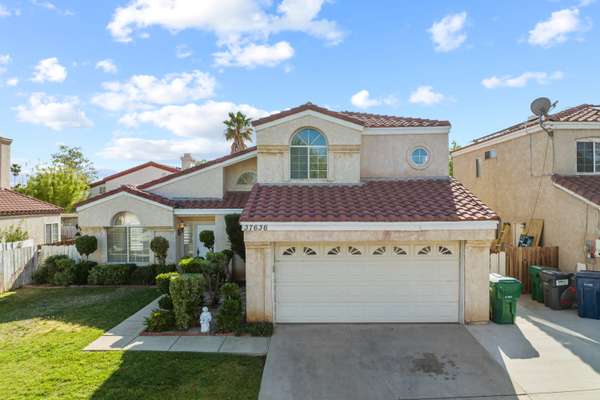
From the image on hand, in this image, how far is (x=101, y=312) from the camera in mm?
10953

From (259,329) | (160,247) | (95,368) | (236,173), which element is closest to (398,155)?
(236,173)

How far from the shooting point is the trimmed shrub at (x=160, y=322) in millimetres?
9117

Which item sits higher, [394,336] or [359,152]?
[359,152]

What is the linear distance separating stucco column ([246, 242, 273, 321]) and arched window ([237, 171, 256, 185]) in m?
7.71

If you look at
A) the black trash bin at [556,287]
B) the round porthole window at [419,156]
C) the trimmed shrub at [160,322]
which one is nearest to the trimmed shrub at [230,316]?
the trimmed shrub at [160,322]

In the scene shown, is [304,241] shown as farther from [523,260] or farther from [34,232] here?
[34,232]

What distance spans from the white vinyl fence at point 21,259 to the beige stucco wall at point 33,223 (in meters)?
1.20

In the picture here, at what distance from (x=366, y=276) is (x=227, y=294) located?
384 centimetres

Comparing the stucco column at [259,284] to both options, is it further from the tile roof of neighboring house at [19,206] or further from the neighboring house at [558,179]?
the tile roof of neighboring house at [19,206]

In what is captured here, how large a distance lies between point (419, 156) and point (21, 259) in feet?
55.2

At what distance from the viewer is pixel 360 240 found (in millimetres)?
9344

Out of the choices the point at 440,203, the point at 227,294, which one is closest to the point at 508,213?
the point at 440,203

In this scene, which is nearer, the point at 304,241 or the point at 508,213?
the point at 304,241

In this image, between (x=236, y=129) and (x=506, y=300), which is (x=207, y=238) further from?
(x=236, y=129)
